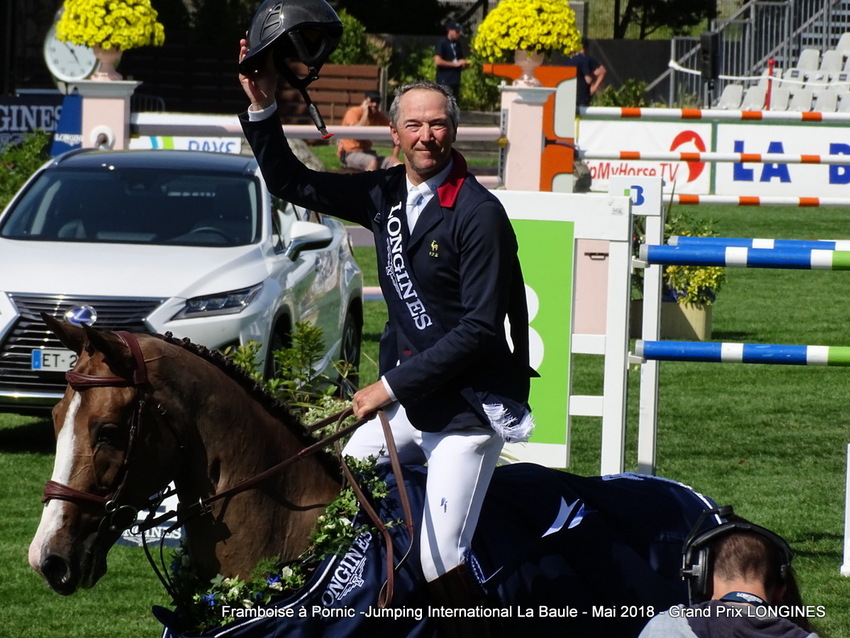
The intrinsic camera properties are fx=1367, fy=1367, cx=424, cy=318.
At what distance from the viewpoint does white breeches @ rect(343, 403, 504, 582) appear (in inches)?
155

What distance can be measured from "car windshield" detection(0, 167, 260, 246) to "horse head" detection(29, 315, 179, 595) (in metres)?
5.56

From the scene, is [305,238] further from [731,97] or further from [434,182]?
[731,97]

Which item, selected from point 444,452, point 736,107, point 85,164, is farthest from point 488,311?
point 736,107

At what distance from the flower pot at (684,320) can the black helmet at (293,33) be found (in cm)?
855

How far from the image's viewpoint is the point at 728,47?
31734 millimetres

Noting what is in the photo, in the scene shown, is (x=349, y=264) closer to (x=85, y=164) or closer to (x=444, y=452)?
(x=85, y=164)

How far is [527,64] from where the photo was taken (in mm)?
11422

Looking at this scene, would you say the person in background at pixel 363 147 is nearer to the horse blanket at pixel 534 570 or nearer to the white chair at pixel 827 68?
the white chair at pixel 827 68

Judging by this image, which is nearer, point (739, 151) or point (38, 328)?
point (38, 328)

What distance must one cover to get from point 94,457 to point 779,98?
25.2 meters

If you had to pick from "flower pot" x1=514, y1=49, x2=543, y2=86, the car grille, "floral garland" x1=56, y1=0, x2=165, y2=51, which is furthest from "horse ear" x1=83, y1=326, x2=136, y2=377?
"flower pot" x1=514, y1=49, x2=543, y2=86

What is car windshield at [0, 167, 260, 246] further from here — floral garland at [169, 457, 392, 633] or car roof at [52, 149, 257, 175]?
floral garland at [169, 457, 392, 633]

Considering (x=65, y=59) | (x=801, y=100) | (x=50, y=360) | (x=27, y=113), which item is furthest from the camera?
(x=65, y=59)

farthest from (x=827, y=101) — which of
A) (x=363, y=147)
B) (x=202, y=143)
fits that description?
(x=202, y=143)
